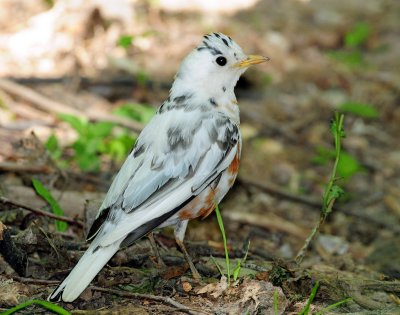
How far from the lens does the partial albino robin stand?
3457 mm

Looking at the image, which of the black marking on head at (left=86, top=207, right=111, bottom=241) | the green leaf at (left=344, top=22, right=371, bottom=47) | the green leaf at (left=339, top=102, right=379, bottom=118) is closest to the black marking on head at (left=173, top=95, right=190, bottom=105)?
the black marking on head at (left=86, top=207, right=111, bottom=241)

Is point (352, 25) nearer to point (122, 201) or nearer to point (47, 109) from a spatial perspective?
point (47, 109)

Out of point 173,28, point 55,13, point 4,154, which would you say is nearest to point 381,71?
point 173,28

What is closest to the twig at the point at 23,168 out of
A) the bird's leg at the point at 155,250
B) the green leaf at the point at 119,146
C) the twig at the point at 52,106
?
the green leaf at the point at 119,146

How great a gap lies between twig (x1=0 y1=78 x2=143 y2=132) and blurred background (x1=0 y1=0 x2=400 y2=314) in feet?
0.06

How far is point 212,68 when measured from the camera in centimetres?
426

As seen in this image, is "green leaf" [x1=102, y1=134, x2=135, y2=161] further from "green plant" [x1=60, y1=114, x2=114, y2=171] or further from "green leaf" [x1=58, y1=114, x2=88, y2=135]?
"green leaf" [x1=58, y1=114, x2=88, y2=135]

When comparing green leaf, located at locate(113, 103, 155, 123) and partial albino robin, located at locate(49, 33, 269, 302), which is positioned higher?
partial albino robin, located at locate(49, 33, 269, 302)

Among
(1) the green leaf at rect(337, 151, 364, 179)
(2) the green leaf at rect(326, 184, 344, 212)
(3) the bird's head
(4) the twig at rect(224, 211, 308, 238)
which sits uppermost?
(3) the bird's head

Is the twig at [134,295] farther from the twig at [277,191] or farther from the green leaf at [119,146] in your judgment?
the twig at [277,191]

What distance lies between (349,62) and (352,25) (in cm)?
127

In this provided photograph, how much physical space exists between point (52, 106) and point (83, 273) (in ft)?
11.3

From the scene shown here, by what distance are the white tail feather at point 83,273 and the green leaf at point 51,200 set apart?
929mm

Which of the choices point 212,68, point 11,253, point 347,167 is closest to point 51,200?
point 11,253
